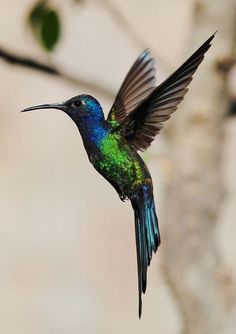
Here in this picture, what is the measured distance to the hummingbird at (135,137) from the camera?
3.80 feet

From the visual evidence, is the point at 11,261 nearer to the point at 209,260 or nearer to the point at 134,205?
the point at 209,260

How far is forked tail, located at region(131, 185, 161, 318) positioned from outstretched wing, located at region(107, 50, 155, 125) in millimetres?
173

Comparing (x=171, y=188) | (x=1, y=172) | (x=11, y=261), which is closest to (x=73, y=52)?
(x=1, y=172)

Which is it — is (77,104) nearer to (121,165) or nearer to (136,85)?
(121,165)

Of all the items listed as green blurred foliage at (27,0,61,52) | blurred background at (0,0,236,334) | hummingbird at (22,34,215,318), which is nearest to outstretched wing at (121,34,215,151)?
hummingbird at (22,34,215,318)

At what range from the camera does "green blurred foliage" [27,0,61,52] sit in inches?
89.9

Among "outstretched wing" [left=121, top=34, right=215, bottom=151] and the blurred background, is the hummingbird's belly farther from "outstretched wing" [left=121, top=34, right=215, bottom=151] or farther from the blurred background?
the blurred background

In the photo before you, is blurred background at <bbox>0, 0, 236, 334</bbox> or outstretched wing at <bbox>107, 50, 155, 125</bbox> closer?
outstretched wing at <bbox>107, 50, 155, 125</bbox>

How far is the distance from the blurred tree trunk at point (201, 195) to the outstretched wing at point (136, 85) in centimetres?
94

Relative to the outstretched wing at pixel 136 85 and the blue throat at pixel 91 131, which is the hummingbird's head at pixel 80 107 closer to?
the blue throat at pixel 91 131

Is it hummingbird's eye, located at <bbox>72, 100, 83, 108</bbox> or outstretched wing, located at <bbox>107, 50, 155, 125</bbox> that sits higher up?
outstretched wing, located at <bbox>107, 50, 155, 125</bbox>

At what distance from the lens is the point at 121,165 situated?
125 cm

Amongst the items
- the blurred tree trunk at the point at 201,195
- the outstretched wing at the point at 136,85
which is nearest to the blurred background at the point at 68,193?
the blurred tree trunk at the point at 201,195

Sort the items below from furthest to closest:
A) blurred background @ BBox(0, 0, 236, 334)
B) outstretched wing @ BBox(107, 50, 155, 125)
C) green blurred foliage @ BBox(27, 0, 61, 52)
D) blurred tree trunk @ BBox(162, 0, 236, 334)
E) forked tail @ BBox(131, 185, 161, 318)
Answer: blurred background @ BBox(0, 0, 236, 334), blurred tree trunk @ BBox(162, 0, 236, 334), green blurred foliage @ BBox(27, 0, 61, 52), outstretched wing @ BBox(107, 50, 155, 125), forked tail @ BBox(131, 185, 161, 318)
